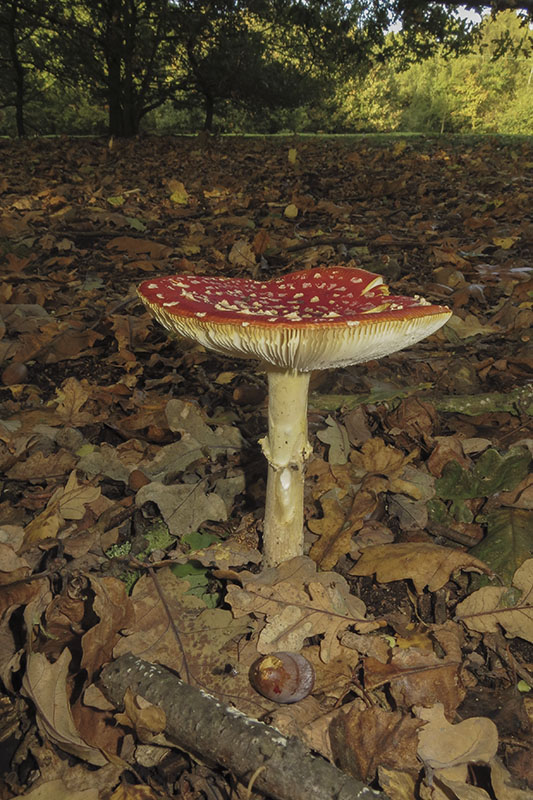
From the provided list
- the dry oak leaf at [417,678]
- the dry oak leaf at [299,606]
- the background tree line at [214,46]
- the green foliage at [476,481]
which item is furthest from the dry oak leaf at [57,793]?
the background tree line at [214,46]

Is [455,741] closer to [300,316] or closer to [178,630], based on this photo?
[178,630]

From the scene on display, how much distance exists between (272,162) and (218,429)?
10.4 m

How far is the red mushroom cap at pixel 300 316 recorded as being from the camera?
1.63 m

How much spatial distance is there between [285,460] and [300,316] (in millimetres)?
707

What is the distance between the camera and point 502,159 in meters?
11.9

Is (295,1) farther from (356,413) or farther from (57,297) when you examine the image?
(356,413)

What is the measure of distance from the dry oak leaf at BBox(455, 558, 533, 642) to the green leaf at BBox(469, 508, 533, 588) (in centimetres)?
5

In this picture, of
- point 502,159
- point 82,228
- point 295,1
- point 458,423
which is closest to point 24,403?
point 458,423

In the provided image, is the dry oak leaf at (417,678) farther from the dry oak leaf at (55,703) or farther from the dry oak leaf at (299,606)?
the dry oak leaf at (55,703)

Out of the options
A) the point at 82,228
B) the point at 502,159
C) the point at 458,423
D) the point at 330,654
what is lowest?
the point at 330,654

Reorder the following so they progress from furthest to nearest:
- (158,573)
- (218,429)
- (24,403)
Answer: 1. (24,403)
2. (218,429)
3. (158,573)

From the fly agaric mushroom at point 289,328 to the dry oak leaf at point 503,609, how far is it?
72 cm

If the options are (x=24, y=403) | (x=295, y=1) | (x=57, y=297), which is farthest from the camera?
(x=295, y=1)

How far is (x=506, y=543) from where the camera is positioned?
224 centimetres
